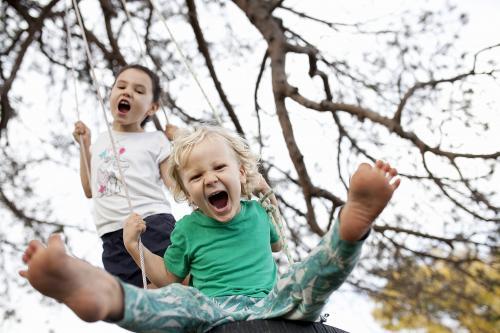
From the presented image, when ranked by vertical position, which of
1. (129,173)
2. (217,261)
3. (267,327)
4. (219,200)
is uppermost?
(129,173)

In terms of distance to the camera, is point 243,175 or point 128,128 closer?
point 243,175

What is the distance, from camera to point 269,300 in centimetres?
174

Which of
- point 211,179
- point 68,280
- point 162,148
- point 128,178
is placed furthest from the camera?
point 162,148

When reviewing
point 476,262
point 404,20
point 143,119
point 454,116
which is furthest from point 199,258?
point 404,20

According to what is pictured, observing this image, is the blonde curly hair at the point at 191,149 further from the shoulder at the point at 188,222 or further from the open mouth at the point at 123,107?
the open mouth at the point at 123,107

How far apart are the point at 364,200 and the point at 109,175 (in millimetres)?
1484

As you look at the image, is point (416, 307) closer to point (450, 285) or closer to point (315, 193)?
point (450, 285)

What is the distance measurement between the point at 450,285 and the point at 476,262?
240mm

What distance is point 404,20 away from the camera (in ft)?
14.7

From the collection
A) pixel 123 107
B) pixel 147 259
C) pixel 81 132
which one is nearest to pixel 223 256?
pixel 147 259

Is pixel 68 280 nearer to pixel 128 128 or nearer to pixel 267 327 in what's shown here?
pixel 267 327

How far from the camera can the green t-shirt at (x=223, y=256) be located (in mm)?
1943

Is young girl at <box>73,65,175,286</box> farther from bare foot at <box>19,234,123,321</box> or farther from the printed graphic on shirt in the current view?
bare foot at <box>19,234,123,321</box>

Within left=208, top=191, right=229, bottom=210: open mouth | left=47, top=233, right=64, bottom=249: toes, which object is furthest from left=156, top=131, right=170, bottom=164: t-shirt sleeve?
left=47, top=233, right=64, bottom=249: toes
